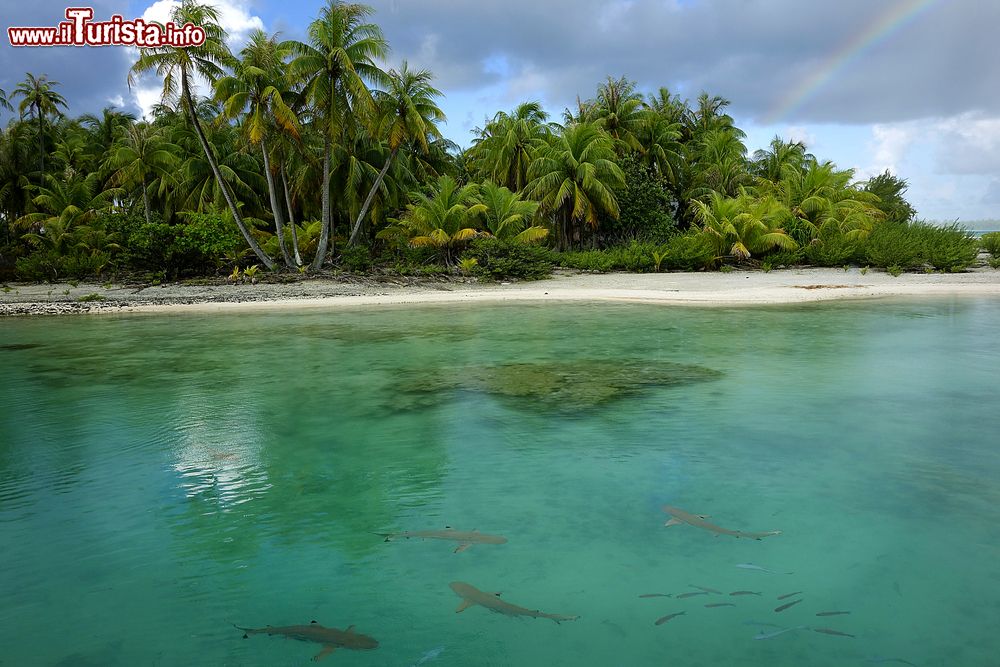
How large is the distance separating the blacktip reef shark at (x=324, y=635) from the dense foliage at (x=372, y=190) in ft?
63.1

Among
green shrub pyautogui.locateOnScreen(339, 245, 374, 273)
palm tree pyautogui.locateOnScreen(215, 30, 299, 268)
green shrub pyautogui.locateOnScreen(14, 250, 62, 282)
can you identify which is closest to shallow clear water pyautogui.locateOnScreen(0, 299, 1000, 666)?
palm tree pyautogui.locateOnScreen(215, 30, 299, 268)

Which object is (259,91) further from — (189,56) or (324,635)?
(324,635)

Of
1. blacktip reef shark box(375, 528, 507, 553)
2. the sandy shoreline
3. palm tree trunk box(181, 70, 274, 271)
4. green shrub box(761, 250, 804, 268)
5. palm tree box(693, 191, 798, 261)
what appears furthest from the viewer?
green shrub box(761, 250, 804, 268)

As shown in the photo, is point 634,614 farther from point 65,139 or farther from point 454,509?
point 65,139

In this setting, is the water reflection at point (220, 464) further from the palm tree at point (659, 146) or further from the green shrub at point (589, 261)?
the palm tree at point (659, 146)

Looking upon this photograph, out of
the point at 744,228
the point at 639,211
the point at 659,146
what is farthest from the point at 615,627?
the point at 659,146

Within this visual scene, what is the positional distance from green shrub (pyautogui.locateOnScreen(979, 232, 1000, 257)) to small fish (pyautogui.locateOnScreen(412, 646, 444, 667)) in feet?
88.4

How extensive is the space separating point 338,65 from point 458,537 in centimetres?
1958

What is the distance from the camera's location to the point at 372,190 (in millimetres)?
23609

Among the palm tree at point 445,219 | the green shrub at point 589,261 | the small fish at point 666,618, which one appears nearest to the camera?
the small fish at point 666,618

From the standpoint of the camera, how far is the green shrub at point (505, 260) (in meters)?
23.0

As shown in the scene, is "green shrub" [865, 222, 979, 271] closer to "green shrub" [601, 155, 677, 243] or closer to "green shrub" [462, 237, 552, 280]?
"green shrub" [601, 155, 677, 243]

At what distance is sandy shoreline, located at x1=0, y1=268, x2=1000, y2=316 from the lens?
18000 mm

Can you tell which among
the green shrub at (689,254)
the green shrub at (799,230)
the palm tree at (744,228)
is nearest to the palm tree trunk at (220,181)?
the green shrub at (689,254)
